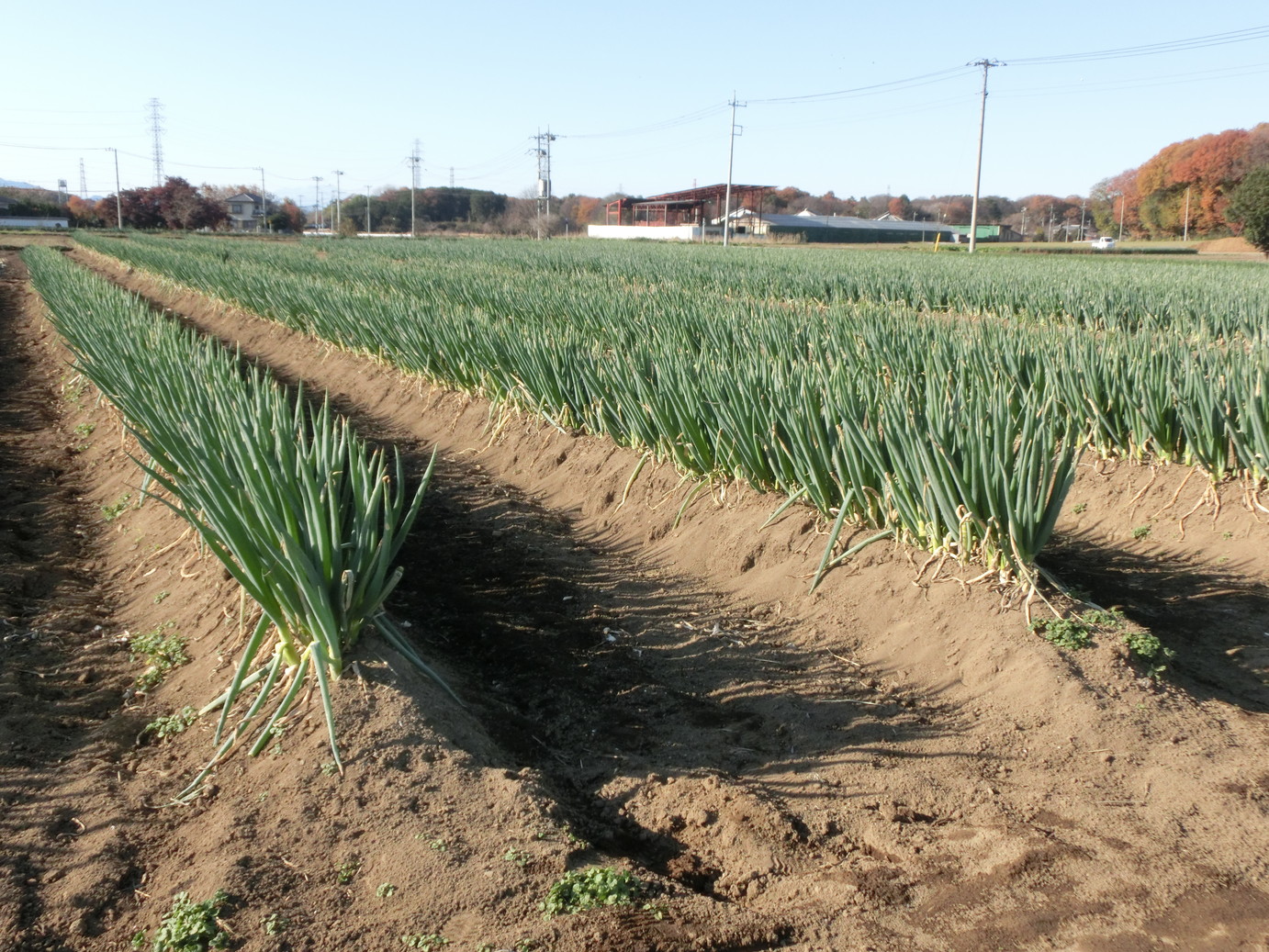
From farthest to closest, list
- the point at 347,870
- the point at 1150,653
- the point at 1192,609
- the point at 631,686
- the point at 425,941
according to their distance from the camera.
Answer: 1. the point at 1192,609
2. the point at 631,686
3. the point at 1150,653
4. the point at 347,870
5. the point at 425,941

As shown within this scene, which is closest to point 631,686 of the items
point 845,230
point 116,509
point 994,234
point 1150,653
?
point 1150,653

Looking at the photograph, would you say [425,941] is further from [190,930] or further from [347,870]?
[190,930]

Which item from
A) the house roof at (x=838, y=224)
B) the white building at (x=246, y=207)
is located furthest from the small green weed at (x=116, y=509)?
the white building at (x=246, y=207)

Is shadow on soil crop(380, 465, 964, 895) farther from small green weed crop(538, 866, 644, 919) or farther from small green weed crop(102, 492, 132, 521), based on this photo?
small green weed crop(102, 492, 132, 521)

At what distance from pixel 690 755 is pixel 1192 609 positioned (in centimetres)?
254

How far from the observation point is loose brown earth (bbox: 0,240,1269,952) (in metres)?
2.44

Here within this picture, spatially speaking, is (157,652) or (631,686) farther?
(157,652)

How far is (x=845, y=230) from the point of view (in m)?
72.9

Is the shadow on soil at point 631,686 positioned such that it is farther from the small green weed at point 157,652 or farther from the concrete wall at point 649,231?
the concrete wall at point 649,231

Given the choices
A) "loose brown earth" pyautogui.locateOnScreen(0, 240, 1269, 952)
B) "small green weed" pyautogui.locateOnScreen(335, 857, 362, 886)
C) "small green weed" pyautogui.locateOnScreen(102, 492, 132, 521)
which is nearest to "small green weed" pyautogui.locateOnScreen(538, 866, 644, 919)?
"loose brown earth" pyautogui.locateOnScreen(0, 240, 1269, 952)

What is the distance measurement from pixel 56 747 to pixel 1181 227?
7745 centimetres

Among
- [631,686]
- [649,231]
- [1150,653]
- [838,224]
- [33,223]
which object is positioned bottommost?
[631,686]

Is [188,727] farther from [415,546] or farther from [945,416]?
[945,416]

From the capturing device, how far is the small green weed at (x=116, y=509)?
575 centimetres
